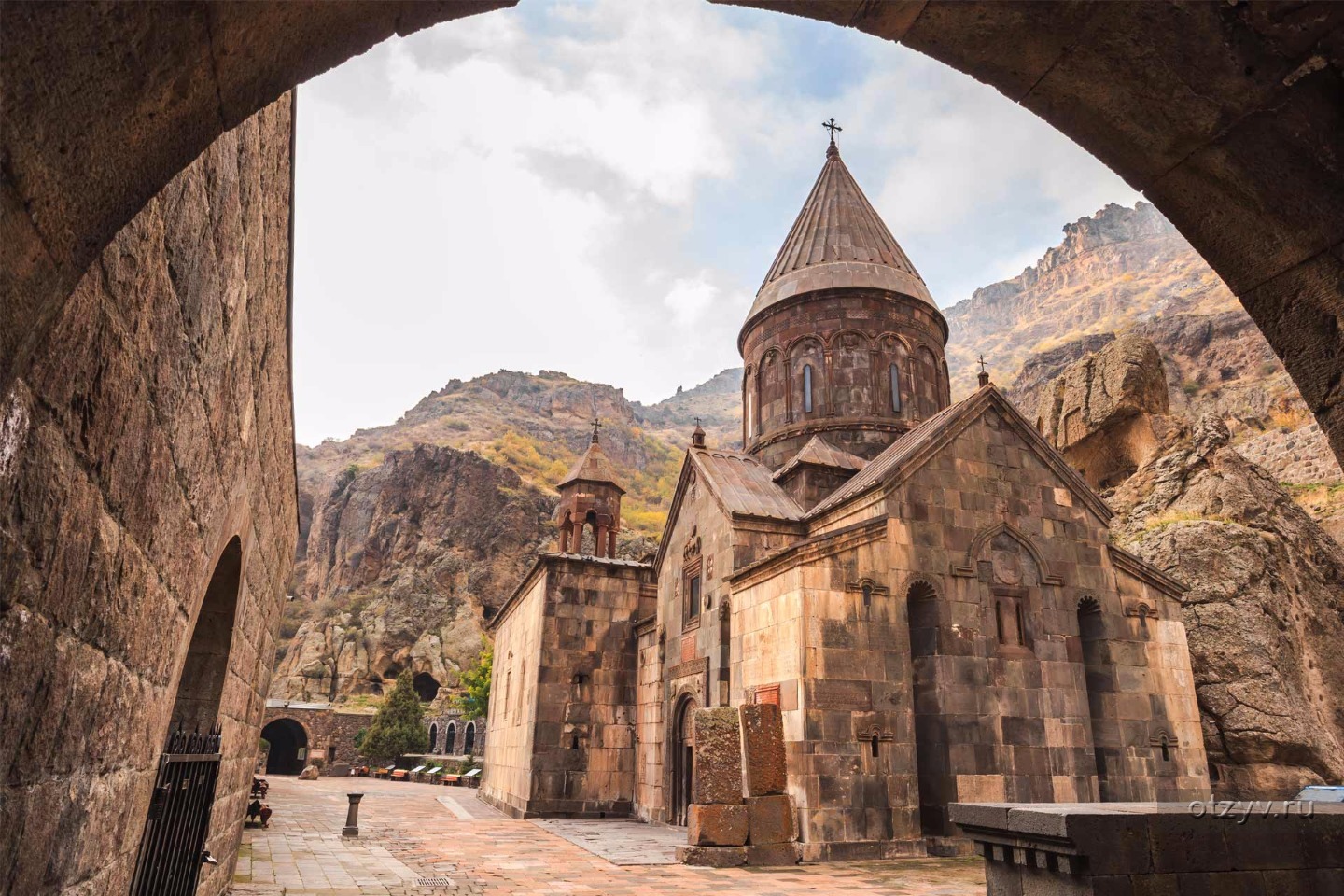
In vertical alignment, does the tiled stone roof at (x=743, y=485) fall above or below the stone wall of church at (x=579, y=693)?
above

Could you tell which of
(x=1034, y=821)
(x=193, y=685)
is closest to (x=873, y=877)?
(x=1034, y=821)

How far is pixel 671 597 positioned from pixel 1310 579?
11.8 metres

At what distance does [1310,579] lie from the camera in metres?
14.9

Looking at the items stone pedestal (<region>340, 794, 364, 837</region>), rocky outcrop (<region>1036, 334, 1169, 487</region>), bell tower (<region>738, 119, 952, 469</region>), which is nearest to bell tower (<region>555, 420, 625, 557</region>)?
bell tower (<region>738, 119, 952, 469</region>)

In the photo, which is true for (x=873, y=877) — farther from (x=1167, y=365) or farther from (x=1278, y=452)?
(x=1167, y=365)

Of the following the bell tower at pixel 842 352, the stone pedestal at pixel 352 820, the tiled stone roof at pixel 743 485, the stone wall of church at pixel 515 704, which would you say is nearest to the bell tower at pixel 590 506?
the stone wall of church at pixel 515 704

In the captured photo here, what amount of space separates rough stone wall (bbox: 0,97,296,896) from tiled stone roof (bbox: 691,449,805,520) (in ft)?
32.7

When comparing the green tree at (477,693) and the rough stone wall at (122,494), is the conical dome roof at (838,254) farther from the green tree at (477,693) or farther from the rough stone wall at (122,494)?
the green tree at (477,693)

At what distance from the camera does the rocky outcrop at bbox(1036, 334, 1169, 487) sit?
18953 mm

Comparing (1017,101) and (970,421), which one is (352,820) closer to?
(970,421)

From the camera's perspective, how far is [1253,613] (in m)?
13.6

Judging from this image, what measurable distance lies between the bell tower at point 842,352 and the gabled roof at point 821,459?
0.74 m

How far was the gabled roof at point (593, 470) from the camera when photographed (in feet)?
59.4

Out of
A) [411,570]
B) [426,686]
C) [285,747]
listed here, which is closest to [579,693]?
[285,747]
